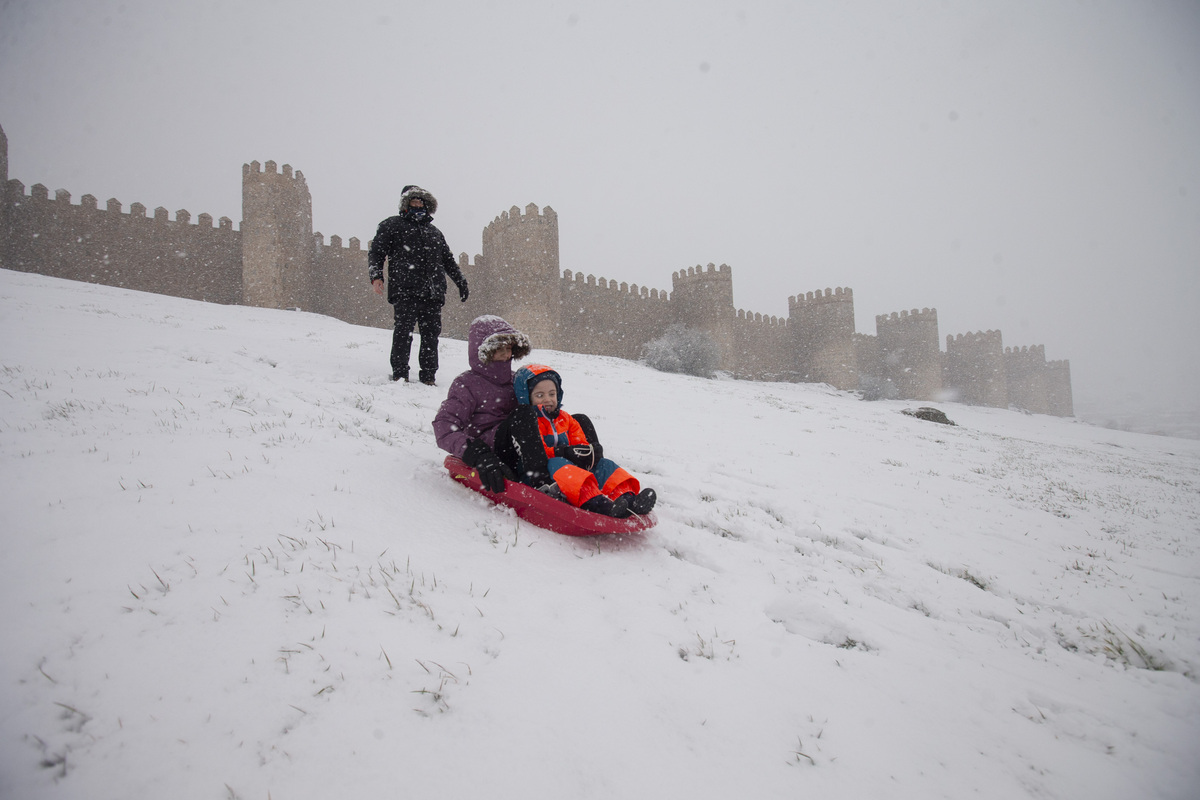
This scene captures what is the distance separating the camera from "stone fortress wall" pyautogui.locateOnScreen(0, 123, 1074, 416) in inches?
581

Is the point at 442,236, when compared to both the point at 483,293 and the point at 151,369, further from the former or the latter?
the point at 483,293

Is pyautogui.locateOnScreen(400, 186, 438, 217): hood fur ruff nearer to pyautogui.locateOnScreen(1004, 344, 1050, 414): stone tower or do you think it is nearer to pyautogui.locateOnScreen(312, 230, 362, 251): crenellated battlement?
pyautogui.locateOnScreen(312, 230, 362, 251): crenellated battlement

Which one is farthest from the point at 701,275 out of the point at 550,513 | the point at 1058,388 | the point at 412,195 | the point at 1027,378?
the point at 1058,388

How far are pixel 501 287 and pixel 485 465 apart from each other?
1761 cm

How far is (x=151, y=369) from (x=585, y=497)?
487 centimetres

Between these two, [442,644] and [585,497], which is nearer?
[442,644]

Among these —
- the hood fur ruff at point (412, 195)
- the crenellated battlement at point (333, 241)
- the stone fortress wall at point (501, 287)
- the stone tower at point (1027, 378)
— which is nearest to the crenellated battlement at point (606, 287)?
the stone fortress wall at point (501, 287)

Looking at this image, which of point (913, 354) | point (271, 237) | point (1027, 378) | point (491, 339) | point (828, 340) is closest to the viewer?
point (491, 339)

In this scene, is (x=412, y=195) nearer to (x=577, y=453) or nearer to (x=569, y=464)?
(x=577, y=453)

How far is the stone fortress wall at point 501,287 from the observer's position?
14758 mm

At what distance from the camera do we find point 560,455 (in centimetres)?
320

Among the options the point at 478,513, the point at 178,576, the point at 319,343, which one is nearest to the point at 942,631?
the point at 478,513

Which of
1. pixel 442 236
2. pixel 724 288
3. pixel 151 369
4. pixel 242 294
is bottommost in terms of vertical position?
pixel 151 369

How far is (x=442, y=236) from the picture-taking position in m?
6.13
